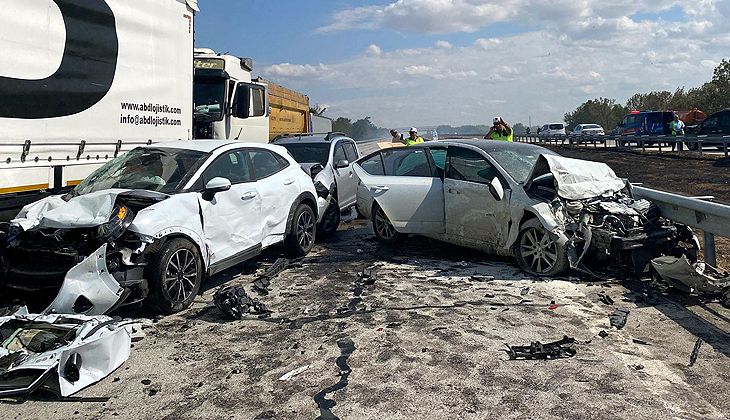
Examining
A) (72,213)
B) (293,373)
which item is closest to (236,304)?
(293,373)

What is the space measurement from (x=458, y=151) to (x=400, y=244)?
5.94ft

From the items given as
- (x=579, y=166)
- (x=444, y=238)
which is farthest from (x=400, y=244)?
(x=579, y=166)

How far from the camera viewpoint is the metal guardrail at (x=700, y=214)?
6024 mm

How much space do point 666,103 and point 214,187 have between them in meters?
63.0

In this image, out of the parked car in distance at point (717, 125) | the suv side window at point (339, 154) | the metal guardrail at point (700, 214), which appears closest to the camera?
the metal guardrail at point (700, 214)

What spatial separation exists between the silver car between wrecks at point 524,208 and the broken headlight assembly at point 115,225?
158 inches

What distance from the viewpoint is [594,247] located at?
657 centimetres

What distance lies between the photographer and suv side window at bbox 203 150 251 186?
659 centimetres

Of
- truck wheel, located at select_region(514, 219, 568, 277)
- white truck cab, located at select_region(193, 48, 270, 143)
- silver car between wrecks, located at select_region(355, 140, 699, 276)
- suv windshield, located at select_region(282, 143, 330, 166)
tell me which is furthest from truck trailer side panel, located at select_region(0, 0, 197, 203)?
truck wheel, located at select_region(514, 219, 568, 277)

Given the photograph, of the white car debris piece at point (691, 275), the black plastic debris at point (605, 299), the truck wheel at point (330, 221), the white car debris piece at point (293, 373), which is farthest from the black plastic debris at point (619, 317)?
the truck wheel at point (330, 221)

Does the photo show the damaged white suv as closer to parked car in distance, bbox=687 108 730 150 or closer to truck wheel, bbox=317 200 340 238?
truck wheel, bbox=317 200 340 238

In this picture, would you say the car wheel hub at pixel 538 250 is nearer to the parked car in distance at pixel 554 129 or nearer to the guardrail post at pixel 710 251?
the guardrail post at pixel 710 251

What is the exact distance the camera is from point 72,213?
539cm

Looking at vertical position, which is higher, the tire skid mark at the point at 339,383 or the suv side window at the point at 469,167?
the suv side window at the point at 469,167
